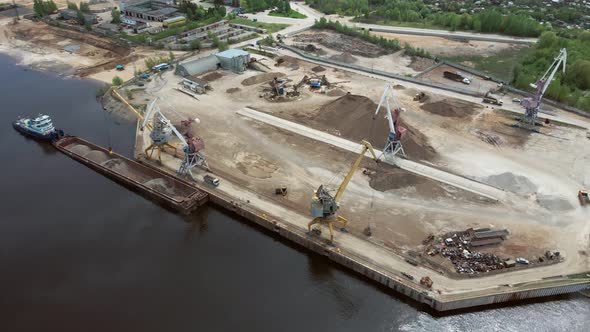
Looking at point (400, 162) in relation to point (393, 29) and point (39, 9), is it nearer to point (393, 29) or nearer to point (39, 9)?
point (393, 29)

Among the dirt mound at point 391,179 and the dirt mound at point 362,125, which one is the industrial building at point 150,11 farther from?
the dirt mound at point 391,179

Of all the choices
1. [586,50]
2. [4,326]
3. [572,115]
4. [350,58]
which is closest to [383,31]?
[350,58]

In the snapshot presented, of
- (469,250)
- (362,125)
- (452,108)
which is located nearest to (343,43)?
(452,108)

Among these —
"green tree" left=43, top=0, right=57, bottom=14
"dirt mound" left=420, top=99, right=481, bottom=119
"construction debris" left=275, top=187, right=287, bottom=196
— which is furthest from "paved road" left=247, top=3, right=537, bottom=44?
"construction debris" left=275, top=187, right=287, bottom=196

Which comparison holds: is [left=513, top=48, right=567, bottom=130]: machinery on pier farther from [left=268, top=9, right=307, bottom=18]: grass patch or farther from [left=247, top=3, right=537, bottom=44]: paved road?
[left=268, top=9, right=307, bottom=18]: grass patch

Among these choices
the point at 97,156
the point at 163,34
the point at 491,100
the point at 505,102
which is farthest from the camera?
the point at 163,34

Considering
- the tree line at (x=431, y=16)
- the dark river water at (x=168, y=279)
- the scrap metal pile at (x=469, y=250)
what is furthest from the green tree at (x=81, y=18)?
the scrap metal pile at (x=469, y=250)
